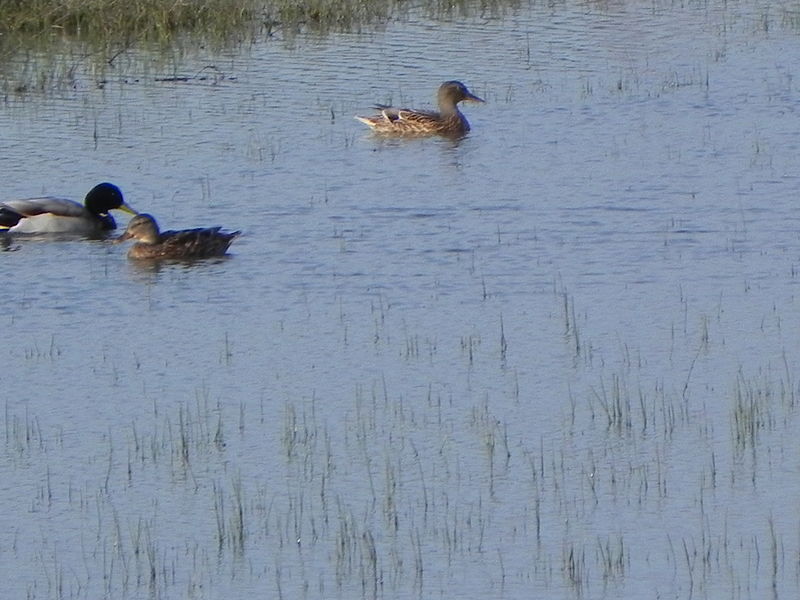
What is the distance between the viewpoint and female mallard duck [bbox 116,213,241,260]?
1346 cm

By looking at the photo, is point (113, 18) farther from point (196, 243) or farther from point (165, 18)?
point (196, 243)

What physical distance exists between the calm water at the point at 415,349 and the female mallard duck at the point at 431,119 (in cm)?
17

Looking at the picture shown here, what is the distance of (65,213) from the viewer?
14938 mm

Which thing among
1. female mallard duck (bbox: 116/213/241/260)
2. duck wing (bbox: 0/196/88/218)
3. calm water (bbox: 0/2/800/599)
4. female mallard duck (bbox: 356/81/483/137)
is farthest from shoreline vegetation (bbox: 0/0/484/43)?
female mallard duck (bbox: 116/213/241/260)

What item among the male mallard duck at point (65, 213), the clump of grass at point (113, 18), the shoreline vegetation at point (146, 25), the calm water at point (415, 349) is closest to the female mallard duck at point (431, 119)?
the calm water at point (415, 349)

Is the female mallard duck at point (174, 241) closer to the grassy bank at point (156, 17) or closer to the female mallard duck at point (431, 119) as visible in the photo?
the female mallard duck at point (431, 119)

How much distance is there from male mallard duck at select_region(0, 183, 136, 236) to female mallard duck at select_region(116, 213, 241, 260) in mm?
846

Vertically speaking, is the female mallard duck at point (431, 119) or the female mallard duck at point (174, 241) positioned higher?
the female mallard duck at point (431, 119)

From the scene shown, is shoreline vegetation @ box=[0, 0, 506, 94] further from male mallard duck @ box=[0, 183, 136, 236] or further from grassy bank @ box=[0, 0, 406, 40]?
male mallard duck @ box=[0, 183, 136, 236]

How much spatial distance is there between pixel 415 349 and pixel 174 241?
131 inches

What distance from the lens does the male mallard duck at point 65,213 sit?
14.8m

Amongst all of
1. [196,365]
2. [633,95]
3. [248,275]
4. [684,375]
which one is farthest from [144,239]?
[633,95]

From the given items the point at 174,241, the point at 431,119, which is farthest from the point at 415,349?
the point at 431,119

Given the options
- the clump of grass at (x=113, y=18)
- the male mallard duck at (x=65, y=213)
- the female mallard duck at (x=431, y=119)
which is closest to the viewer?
the male mallard duck at (x=65, y=213)
